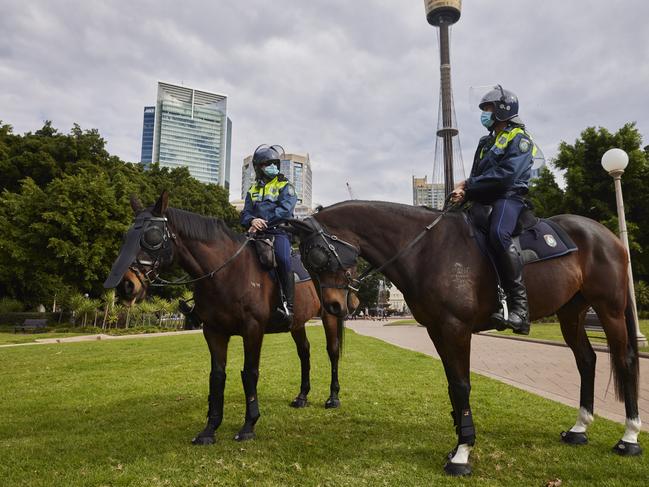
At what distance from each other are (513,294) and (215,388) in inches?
134

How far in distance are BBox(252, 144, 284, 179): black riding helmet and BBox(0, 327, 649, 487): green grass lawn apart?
11.3 ft

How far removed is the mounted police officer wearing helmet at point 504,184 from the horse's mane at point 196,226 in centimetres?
277

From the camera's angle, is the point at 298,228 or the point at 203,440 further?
the point at 203,440

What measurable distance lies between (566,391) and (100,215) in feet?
93.3

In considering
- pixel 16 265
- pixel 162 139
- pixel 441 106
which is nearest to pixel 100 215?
pixel 16 265

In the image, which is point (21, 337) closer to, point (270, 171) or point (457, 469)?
point (270, 171)

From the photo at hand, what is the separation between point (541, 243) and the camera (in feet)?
14.7

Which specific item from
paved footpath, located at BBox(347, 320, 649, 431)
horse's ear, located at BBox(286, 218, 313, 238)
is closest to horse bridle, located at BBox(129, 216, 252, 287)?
horse's ear, located at BBox(286, 218, 313, 238)

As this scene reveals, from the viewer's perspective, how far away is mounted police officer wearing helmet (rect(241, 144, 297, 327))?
5480 mm

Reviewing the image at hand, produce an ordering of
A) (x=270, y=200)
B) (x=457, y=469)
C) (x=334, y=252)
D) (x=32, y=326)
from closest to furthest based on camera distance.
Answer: (x=457, y=469)
(x=334, y=252)
(x=270, y=200)
(x=32, y=326)

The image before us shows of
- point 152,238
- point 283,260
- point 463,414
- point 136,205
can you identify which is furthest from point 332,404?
point 136,205

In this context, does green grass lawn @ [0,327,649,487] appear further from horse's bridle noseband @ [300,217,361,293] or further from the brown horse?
horse's bridle noseband @ [300,217,361,293]

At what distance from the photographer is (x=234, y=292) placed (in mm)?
4922

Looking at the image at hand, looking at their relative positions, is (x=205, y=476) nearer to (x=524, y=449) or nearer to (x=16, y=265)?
(x=524, y=449)
